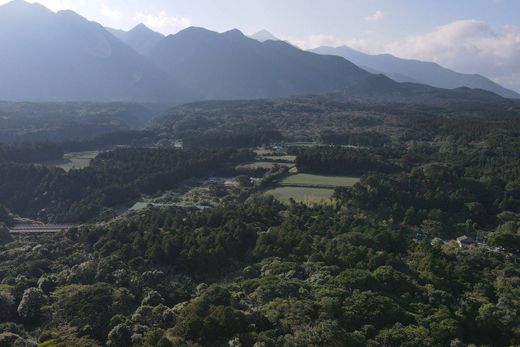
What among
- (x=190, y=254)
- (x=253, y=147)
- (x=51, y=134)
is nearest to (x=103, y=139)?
(x=51, y=134)

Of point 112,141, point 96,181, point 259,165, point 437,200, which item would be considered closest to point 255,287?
point 437,200

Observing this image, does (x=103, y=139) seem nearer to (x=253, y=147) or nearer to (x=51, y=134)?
(x=51, y=134)

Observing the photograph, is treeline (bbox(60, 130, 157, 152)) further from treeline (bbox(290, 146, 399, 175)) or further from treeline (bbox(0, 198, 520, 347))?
treeline (bbox(0, 198, 520, 347))

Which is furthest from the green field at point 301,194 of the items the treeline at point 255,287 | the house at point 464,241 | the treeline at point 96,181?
the treeline at point 96,181

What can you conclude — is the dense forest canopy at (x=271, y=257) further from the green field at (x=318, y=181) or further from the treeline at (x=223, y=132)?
the treeline at (x=223, y=132)

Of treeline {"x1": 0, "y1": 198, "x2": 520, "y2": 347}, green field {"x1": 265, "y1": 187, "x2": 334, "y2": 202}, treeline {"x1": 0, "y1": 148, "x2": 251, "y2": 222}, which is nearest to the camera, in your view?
treeline {"x1": 0, "y1": 198, "x2": 520, "y2": 347}

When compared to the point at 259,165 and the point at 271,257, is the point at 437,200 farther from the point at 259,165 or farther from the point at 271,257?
the point at 259,165

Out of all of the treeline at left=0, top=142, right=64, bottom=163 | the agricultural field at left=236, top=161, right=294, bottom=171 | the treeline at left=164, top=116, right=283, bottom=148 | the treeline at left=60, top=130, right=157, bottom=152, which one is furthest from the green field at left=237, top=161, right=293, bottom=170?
the treeline at left=60, top=130, right=157, bottom=152
